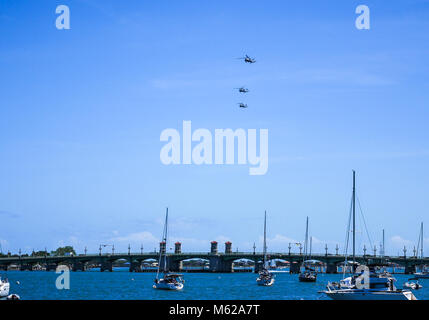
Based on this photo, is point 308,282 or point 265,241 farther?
point 265,241

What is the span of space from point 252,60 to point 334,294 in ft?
101

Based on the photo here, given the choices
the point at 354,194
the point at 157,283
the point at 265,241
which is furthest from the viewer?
the point at 265,241

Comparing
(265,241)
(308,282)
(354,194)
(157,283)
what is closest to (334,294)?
(354,194)

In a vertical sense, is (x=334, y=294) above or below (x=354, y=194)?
below
